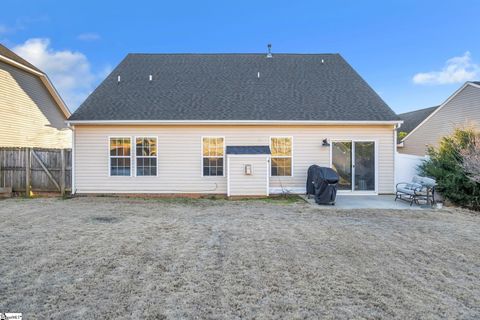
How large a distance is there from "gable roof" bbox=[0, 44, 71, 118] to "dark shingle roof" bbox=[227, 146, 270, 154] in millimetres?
11220

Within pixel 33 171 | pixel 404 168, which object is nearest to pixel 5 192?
pixel 33 171

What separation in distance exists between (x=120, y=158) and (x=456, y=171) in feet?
38.8

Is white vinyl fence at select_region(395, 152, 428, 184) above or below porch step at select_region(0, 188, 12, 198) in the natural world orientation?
above

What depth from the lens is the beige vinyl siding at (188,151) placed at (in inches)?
456

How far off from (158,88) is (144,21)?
301 inches

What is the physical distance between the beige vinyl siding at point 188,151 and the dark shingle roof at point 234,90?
1.61ft

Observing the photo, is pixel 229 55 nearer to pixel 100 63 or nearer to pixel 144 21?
pixel 144 21

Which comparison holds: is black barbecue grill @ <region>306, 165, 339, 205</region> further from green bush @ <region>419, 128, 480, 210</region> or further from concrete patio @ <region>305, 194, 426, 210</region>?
green bush @ <region>419, 128, 480, 210</region>

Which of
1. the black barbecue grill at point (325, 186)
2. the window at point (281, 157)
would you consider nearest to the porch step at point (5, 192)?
the window at point (281, 157)

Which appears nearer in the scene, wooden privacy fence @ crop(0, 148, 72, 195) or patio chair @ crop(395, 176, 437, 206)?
patio chair @ crop(395, 176, 437, 206)

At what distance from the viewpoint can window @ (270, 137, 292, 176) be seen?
460 inches

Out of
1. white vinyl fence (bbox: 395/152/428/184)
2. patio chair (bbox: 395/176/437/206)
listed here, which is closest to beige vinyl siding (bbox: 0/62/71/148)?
patio chair (bbox: 395/176/437/206)

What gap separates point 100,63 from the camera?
22.6 meters

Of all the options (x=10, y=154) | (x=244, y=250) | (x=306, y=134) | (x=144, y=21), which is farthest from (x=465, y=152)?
(x=144, y=21)
